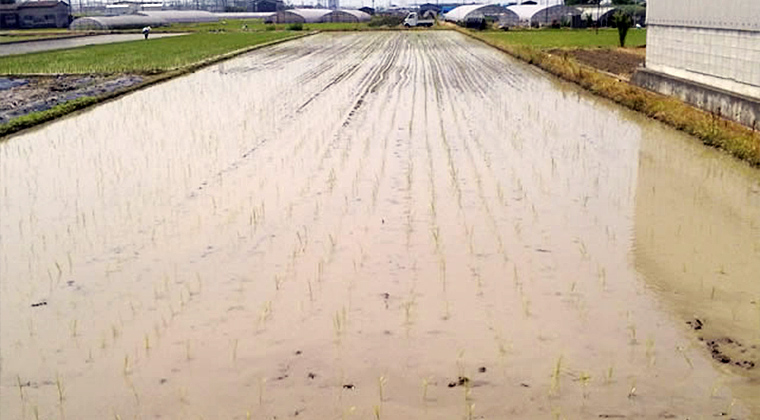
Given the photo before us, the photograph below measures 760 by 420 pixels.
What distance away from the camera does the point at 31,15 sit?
171ft

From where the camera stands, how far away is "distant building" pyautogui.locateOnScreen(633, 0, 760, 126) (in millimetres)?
9961

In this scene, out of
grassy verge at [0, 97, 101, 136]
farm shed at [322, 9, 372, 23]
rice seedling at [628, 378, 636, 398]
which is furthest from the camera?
farm shed at [322, 9, 372, 23]

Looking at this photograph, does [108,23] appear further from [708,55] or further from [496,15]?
[708,55]

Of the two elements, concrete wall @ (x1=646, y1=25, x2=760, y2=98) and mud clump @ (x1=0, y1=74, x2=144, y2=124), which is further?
mud clump @ (x1=0, y1=74, x2=144, y2=124)

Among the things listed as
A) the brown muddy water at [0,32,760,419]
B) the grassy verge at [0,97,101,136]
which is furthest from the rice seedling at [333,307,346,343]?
the grassy verge at [0,97,101,136]

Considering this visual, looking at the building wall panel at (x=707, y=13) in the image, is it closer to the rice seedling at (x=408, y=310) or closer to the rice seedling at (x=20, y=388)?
the rice seedling at (x=408, y=310)

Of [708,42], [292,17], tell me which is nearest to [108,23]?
[292,17]

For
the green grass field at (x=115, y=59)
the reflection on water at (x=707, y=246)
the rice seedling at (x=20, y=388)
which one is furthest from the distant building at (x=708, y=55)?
the green grass field at (x=115, y=59)

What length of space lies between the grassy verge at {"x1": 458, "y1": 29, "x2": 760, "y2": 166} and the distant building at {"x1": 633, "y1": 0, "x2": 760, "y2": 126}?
0.21 meters

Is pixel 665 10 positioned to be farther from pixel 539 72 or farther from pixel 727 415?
pixel 727 415

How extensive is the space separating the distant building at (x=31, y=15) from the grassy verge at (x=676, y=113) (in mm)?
44914

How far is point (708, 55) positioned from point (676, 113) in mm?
2086

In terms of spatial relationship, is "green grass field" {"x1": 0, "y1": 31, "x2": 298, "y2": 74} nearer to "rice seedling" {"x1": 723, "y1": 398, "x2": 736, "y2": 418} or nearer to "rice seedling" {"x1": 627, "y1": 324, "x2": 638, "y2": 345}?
"rice seedling" {"x1": 627, "y1": 324, "x2": 638, "y2": 345}

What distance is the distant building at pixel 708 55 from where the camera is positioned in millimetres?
9961
